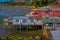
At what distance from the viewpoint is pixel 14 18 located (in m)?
2.12

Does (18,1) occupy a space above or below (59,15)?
above

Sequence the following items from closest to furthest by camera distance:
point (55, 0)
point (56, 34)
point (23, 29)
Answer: point (56, 34) < point (23, 29) < point (55, 0)

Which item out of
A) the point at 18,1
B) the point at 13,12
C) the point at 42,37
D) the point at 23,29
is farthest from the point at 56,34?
the point at 18,1

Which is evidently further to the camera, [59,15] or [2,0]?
[2,0]

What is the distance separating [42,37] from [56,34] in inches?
6.2

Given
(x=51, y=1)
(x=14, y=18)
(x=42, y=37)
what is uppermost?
(x=51, y=1)

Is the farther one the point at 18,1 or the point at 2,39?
the point at 18,1

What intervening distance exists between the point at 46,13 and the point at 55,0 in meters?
0.32

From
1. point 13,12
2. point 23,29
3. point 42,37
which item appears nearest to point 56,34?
point 42,37

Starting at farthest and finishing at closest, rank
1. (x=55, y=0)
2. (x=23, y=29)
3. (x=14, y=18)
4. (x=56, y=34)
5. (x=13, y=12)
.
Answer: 1. (x=55, y=0)
2. (x=13, y=12)
3. (x=14, y=18)
4. (x=23, y=29)
5. (x=56, y=34)

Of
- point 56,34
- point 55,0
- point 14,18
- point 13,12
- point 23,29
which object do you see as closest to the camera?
point 56,34

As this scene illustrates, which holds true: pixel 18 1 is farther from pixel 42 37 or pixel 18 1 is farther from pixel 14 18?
pixel 42 37

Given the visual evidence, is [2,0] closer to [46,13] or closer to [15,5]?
[15,5]

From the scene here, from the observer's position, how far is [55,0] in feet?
7.92
